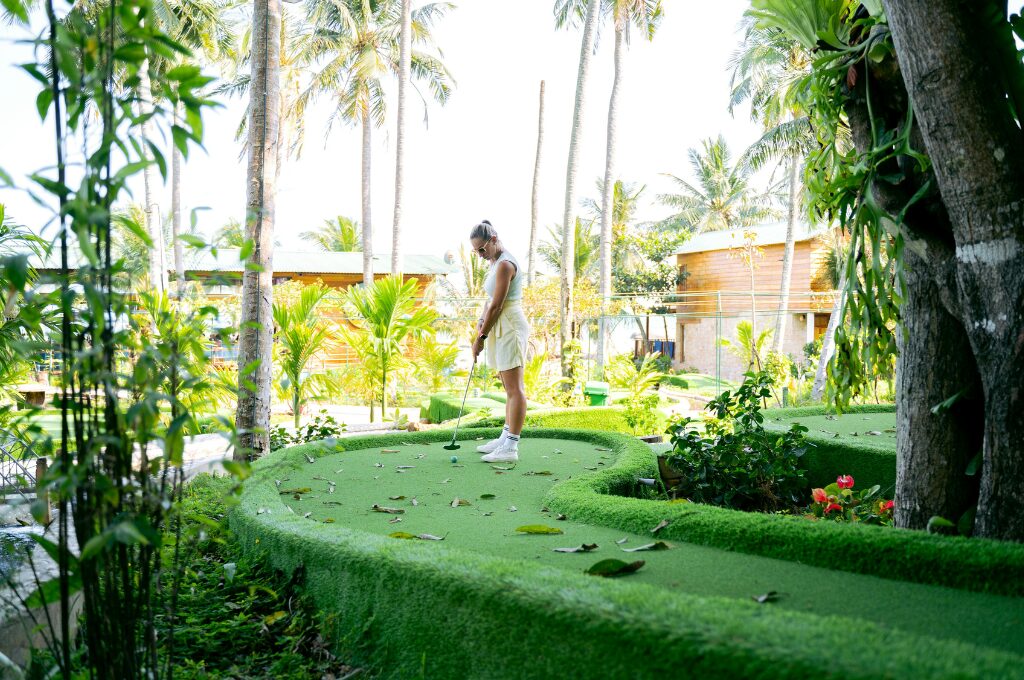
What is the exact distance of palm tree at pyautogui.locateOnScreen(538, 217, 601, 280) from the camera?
3241cm

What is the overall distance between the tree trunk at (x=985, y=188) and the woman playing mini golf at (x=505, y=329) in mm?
3150

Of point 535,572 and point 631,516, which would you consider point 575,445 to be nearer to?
point 631,516

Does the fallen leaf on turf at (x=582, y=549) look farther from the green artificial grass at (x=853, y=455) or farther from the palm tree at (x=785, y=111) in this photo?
the palm tree at (x=785, y=111)

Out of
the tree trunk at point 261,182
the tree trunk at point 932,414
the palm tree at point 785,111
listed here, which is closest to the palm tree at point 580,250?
the palm tree at point 785,111

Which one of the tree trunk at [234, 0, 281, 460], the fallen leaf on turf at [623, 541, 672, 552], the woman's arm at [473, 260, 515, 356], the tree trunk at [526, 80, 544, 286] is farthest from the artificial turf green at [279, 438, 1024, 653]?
the tree trunk at [526, 80, 544, 286]

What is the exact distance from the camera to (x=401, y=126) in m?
20.7

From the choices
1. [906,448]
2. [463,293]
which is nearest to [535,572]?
[906,448]

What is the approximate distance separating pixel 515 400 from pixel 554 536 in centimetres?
220

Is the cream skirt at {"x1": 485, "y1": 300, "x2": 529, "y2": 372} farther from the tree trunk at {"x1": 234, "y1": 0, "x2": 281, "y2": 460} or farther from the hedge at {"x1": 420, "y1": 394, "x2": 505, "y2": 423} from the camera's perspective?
the hedge at {"x1": 420, "y1": 394, "x2": 505, "y2": 423}

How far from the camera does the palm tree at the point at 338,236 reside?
43.6 meters

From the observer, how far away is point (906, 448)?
353 centimetres

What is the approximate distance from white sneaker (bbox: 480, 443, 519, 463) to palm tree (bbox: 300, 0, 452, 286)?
717 inches

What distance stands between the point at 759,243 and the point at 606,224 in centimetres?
1066

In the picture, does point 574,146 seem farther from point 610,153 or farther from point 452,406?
point 452,406
